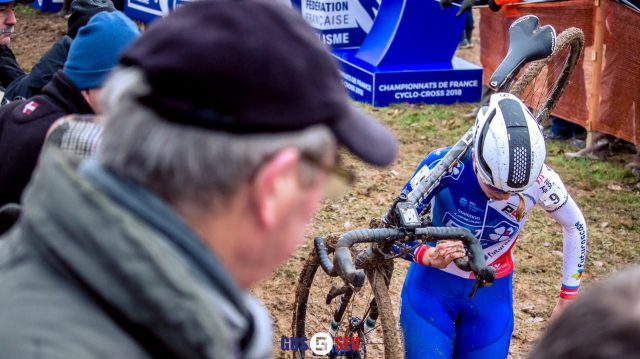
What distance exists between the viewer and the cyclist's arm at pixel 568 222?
393cm

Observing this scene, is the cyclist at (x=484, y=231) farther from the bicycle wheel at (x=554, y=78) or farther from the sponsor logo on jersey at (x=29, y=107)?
the sponsor logo on jersey at (x=29, y=107)

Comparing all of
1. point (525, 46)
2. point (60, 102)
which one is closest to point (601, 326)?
point (60, 102)

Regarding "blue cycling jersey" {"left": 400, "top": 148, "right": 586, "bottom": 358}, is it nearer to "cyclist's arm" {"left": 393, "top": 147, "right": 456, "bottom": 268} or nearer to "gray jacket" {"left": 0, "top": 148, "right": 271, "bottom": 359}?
"cyclist's arm" {"left": 393, "top": 147, "right": 456, "bottom": 268}

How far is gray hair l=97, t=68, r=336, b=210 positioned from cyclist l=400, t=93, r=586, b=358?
2467 millimetres

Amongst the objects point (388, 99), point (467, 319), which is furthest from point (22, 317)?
point (388, 99)

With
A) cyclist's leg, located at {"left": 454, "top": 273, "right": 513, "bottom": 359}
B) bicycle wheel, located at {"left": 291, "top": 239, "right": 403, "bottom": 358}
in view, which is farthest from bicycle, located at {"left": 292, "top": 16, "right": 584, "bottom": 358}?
cyclist's leg, located at {"left": 454, "top": 273, "right": 513, "bottom": 359}

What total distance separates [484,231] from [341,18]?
24.0 feet

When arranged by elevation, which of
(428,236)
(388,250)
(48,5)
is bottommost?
(48,5)

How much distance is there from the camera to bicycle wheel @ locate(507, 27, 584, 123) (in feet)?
14.9

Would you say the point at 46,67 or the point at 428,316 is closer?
the point at 428,316

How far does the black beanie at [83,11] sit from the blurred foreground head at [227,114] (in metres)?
3.76

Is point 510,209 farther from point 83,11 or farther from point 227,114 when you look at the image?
point 227,114

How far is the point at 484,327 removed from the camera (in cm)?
407

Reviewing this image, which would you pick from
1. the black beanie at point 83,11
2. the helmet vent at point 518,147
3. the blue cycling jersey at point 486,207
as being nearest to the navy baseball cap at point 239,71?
the helmet vent at point 518,147
